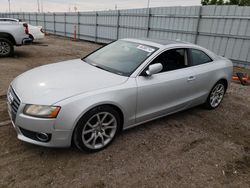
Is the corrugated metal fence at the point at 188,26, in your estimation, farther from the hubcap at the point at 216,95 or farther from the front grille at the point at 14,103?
the front grille at the point at 14,103

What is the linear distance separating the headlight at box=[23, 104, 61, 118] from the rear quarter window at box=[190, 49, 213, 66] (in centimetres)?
269

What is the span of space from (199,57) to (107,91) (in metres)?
2.30

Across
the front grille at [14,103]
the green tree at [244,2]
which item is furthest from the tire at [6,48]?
the green tree at [244,2]

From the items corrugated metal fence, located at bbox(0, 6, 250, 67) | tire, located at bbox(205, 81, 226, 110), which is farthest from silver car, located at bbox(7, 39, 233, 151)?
corrugated metal fence, located at bbox(0, 6, 250, 67)

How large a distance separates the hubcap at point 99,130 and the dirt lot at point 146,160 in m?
0.15

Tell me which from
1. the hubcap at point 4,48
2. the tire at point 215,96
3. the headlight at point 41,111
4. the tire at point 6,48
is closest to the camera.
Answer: the headlight at point 41,111

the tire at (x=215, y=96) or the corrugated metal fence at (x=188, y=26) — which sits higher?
the corrugated metal fence at (x=188, y=26)

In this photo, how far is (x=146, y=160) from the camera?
2854 mm

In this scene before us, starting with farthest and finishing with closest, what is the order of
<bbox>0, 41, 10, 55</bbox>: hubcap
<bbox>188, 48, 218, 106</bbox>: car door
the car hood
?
<bbox>0, 41, 10, 55</bbox>: hubcap, <bbox>188, 48, 218, 106</bbox>: car door, the car hood

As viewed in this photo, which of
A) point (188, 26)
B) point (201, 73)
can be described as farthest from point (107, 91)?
point (188, 26)

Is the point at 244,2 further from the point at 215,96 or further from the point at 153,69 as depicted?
the point at 153,69

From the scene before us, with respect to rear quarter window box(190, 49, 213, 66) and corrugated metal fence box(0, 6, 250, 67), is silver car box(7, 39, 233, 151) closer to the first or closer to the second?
rear quarter window box(190, 49, 213, 66)

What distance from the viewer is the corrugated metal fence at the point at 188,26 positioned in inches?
338

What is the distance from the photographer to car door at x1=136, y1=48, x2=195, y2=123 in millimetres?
3172
